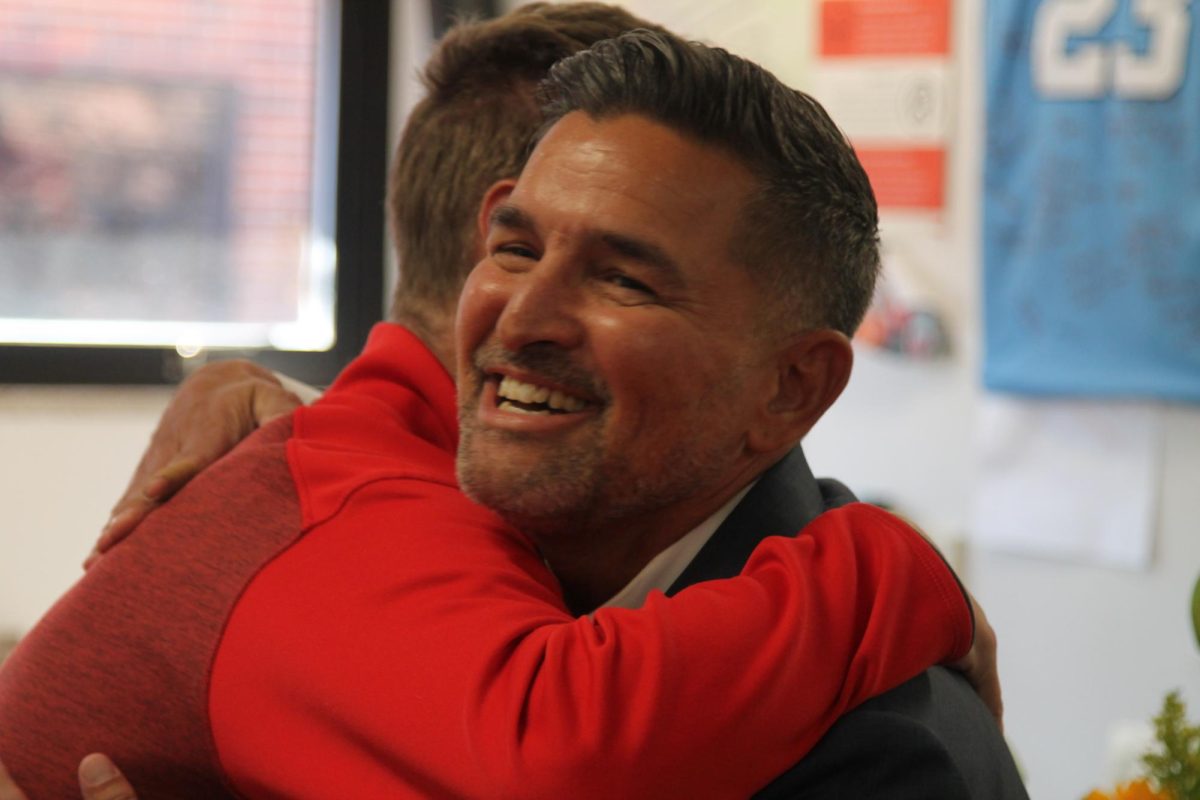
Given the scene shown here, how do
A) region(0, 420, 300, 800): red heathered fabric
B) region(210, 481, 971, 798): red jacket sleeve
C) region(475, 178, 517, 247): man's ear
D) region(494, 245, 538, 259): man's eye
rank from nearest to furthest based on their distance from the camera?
1. region(210, 481, 971, 798): red jacket sleeve
2. region(0, 420, 300, 800): red heathered fabric
3. region(494, 245, 538, 259): man's eye
4. region(475, 178, 517, 247): man's ear

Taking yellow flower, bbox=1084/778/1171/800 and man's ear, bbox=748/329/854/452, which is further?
man's ear, bbox=748/329/854/452

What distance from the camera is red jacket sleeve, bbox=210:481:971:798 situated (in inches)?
39.3

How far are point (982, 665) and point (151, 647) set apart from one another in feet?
2.30

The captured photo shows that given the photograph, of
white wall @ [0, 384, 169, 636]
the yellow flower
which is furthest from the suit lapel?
white wall @ [0, 384, 169, 636]

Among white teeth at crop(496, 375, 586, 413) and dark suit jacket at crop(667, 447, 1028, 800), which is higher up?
white teeth at crop(496, 375, 586, 413)

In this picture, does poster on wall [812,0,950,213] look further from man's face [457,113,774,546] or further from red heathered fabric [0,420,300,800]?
red heathered fabric [0,420,300,800]

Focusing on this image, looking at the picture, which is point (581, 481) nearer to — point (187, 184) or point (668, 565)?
point (668, 565)

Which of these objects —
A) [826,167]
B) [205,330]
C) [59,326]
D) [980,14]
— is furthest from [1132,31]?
[59,326]

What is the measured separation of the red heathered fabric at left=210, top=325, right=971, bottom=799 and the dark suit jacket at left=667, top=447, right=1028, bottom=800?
2cm

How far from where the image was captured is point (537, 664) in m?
1.03

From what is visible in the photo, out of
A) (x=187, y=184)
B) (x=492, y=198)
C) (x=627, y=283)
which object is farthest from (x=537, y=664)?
(x=187, y=184)

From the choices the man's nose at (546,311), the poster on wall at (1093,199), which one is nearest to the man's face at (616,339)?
the man's nose at (546,311)

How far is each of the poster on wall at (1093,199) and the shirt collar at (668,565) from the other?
6.24 feet

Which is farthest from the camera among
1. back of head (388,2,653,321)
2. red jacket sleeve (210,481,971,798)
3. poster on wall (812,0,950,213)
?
poster on wall (812,0,950,213)
